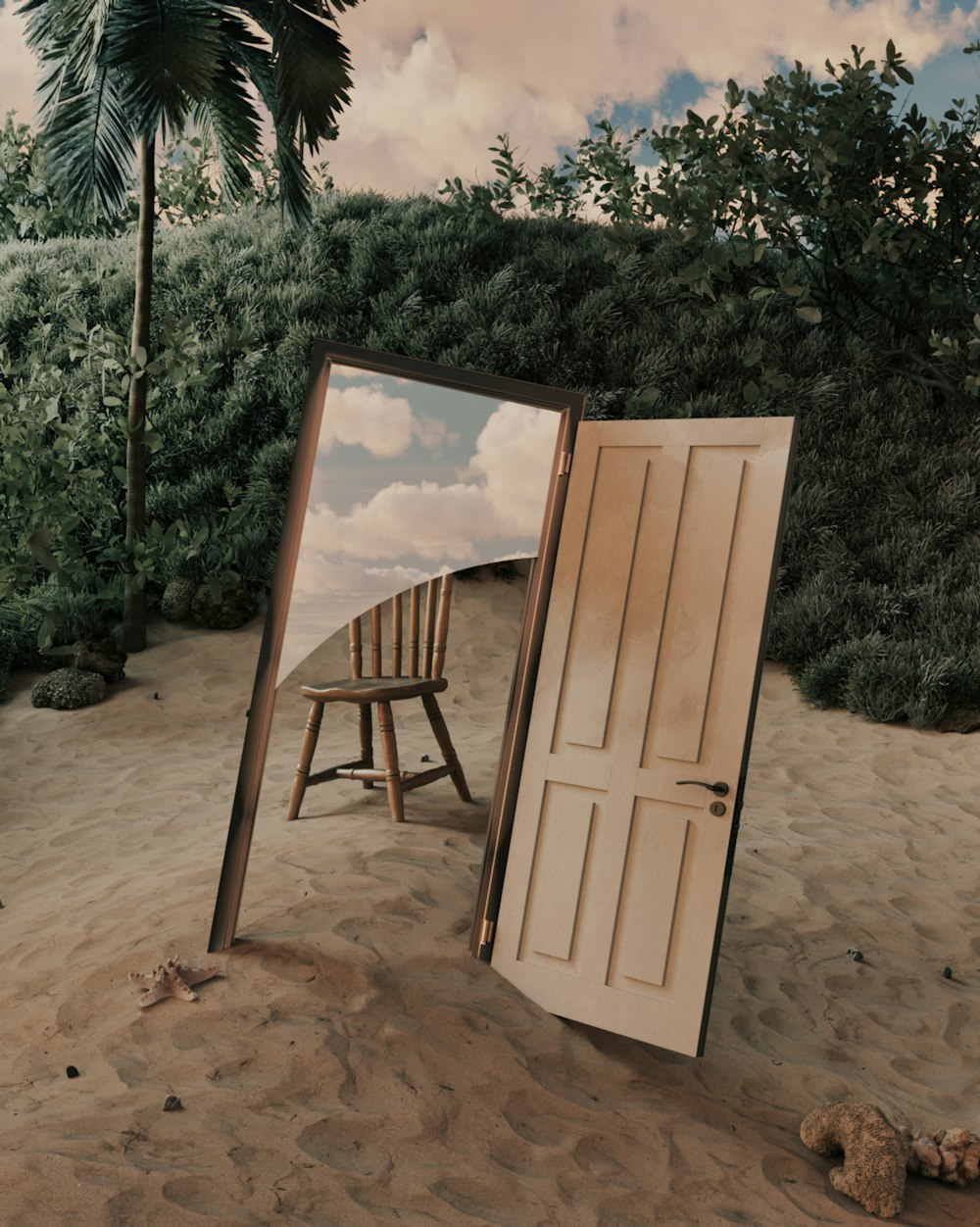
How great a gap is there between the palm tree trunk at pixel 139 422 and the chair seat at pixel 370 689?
3.59 meters

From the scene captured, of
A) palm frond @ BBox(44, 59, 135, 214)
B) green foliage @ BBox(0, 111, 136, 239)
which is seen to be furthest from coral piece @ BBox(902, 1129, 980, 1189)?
green foliage @ BBox(0, 111, 136, 239)

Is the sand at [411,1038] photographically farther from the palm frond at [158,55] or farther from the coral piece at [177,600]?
the palm frond at [158,55]

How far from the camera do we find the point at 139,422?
7.49 metres

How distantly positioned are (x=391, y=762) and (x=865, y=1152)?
7.78ft

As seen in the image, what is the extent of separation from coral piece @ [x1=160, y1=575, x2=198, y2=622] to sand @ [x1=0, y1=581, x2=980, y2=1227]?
2887mm

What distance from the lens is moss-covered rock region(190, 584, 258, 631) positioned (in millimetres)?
7926

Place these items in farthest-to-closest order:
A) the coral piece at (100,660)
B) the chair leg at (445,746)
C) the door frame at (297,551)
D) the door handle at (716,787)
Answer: the coral piece at (100,660) < the chair leg at (445,746) < the door frame at (297,551) < the door handle at (716,787)

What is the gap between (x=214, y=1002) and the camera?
2.95 metres

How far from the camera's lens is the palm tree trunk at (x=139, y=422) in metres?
7.28

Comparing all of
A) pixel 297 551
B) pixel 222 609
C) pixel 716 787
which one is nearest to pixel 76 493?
pixel 222 609

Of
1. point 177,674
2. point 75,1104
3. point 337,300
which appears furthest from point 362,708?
point 337,300

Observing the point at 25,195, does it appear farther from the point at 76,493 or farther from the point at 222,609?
the point at 222,609

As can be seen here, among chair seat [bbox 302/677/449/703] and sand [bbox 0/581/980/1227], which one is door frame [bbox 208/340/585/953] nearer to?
sand [bbox 0/581/980/1227]

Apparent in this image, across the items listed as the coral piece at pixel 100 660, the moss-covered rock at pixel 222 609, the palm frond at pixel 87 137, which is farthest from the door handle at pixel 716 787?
the palm frond at pixel 87 137
